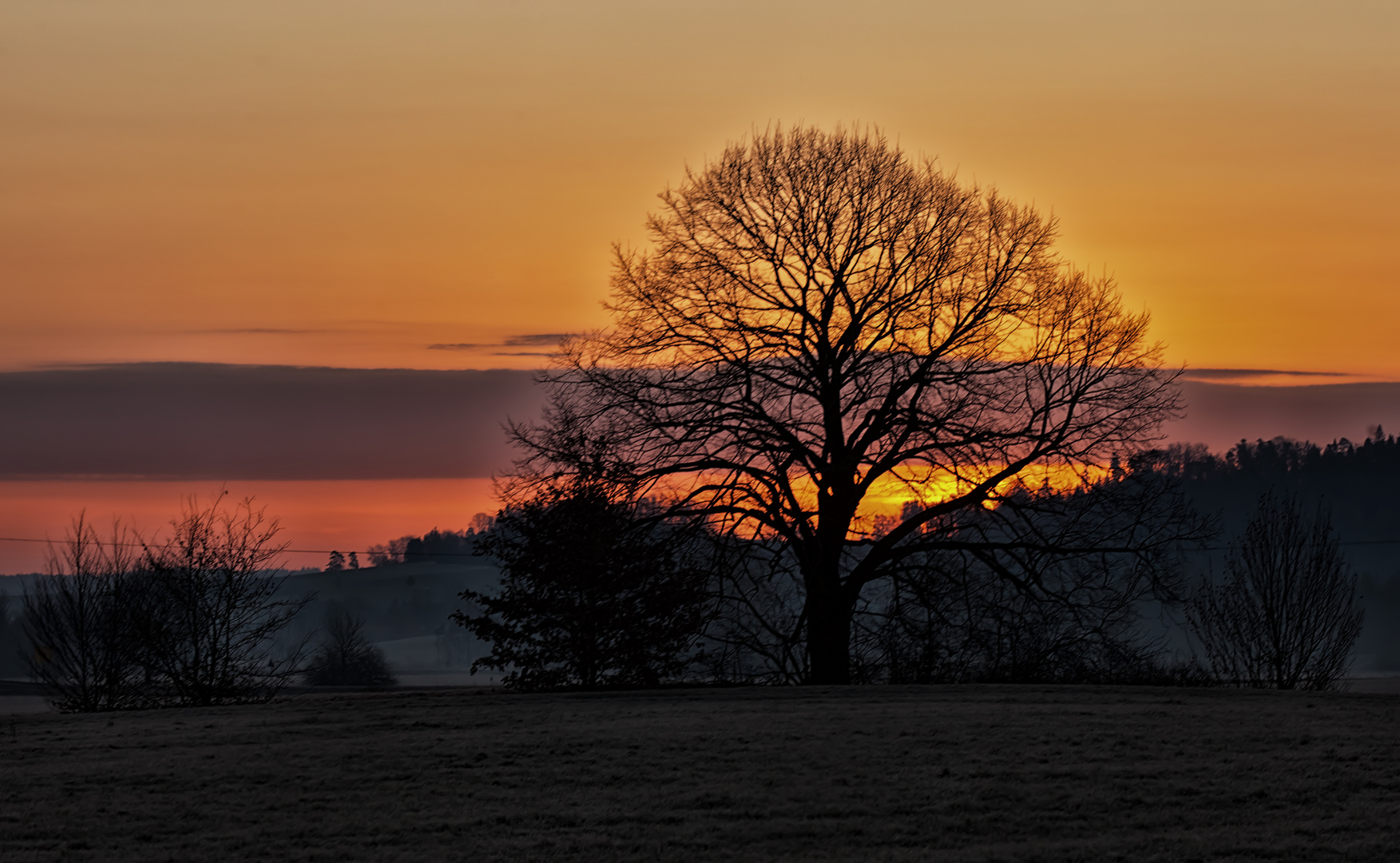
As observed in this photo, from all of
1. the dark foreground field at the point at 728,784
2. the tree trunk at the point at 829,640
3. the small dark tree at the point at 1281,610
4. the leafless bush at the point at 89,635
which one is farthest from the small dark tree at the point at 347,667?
the dark foreground field at the point at 728,784

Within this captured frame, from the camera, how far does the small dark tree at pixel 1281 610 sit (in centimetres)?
3375

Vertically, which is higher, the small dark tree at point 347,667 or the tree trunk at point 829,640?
the tree trunk at point 829,640

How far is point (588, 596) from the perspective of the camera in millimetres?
31250

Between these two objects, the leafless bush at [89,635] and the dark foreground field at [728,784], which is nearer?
the dark foreground field at [728,784]

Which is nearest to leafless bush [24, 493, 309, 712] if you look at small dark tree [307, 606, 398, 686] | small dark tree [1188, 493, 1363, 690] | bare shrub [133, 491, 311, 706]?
bare shrub [133, 491, 311, 706]

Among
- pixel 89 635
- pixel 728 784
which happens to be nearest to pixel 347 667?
pixel 89 635

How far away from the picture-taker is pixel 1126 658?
29.0 metres

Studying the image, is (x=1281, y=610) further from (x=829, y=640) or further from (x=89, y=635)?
(x=89, y=635)

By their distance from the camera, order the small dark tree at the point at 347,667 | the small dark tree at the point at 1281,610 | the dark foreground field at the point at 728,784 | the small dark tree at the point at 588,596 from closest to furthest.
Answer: the dark foreground field at the point at 728,784 → the small dark tree at the point at 588,596 → the small dark tree at the point at 1281,610 → the small dark tree at the point at 347,667

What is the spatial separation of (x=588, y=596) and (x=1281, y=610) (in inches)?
688

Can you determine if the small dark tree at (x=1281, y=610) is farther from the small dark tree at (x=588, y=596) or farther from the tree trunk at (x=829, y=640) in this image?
the small dark tree at (x=588, y=596)

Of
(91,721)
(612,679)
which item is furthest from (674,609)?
(91,721)

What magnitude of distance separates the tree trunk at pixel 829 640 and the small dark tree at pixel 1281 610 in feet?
32.0

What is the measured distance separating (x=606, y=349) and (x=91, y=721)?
12.5 m
